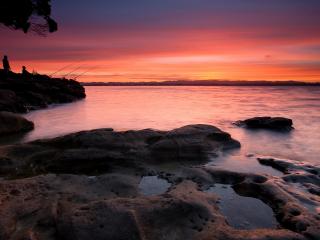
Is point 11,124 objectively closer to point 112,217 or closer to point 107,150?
point 107,150

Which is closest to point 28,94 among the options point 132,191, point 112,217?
point 132,191

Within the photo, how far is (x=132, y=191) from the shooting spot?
7.18m

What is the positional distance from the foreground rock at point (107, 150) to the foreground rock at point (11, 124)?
4.78 m

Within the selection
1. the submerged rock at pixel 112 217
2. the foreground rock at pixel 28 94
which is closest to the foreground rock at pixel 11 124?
the foreground rock at pixel 28 94

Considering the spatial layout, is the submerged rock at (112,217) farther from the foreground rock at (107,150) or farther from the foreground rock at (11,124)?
the foreground rock at (11,124)

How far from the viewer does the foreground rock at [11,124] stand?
14893 millimetres

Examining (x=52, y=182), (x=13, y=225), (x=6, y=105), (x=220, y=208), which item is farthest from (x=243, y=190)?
(x=6, y=105)

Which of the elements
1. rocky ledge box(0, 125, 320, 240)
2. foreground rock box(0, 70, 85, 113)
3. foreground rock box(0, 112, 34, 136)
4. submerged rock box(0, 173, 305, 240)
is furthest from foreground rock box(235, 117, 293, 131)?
foreground rock box(0, 70, 85, 113)

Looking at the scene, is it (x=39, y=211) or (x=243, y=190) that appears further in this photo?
(x=243, y=190)

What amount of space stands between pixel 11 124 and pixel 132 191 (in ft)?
34.4

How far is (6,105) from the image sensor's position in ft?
77.7

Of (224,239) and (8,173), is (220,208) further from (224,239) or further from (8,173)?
(8,173)

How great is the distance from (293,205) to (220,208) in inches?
54.3

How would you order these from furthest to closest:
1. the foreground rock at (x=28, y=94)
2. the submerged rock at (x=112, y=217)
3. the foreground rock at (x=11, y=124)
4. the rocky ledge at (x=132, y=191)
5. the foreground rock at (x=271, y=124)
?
the foreground rock at (x=28, y=94)
the foreground rock at (x=271, y=124)
the foreground rock at (x=11, y=124)
the rocky ledge at (x=132, y=191)
the submerged rock at (x=112, y=217)
